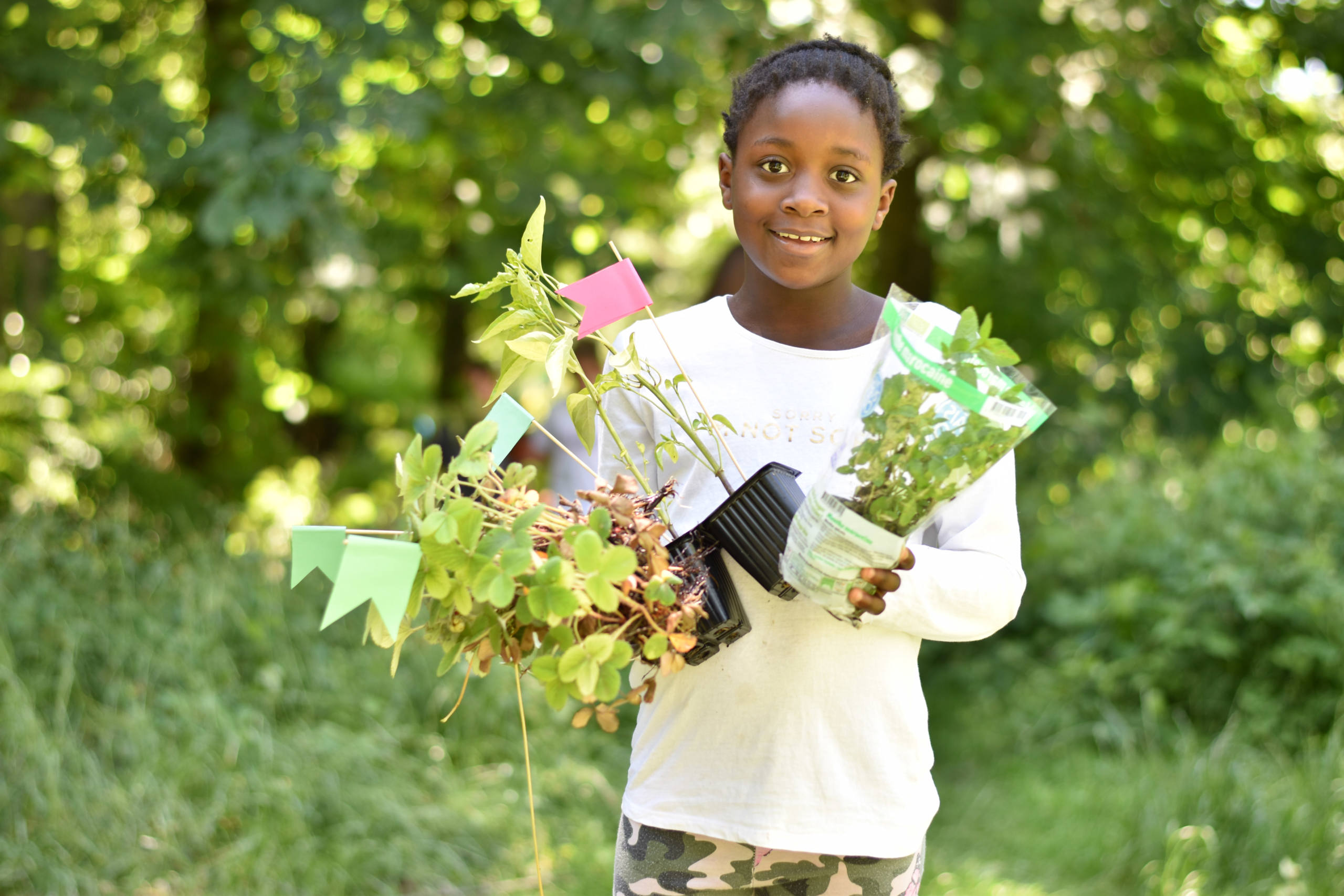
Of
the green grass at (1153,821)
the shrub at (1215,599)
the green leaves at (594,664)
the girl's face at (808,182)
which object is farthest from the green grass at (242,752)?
the girl's face at (808,182)

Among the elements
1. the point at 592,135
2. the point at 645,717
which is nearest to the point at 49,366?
the point at 592,135

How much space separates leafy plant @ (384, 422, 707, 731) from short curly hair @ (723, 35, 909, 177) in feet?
1.87

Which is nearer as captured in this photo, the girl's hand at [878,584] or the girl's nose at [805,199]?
the girl's hand at [878,584]

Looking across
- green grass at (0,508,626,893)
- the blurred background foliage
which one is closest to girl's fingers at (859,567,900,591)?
the blurred background foliage

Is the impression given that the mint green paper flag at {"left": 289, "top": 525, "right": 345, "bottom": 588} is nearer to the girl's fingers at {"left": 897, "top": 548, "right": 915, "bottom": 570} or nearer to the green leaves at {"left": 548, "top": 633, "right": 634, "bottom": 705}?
the green leaves at {"left": 548, "top": 633, "right": 634, "bottom": 705}

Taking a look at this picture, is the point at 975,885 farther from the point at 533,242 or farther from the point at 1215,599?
the point at 533,242

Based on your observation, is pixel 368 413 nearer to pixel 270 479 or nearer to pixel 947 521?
pixel 270 479

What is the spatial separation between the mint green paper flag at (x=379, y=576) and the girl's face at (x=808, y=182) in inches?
25.0

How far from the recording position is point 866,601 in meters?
1.29

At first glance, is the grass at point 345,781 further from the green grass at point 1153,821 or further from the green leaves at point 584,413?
the green leaves at point 584,413

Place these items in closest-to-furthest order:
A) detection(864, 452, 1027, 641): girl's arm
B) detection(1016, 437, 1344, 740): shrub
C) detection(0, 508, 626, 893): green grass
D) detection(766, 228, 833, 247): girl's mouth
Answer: detection(864, 452, 1027, 641): girl's arm
detection(766, 228, 833, 247): girl's mouth
detection(0, 508, 626, 893): green grass
detection(1016, 437, 1344, 740): shrub

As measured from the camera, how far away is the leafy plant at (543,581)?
47.7 inches

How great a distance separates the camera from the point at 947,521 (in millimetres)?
1463

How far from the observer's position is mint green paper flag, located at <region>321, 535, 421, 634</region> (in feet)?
3.73
